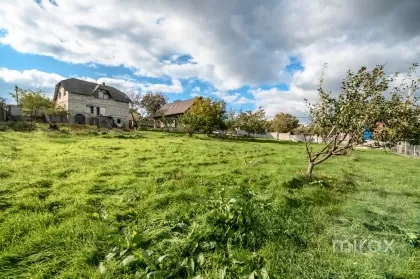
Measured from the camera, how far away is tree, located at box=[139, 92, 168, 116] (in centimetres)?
5669

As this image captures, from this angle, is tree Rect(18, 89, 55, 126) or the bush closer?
the bush

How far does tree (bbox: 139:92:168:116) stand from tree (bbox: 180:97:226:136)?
26.5 metres

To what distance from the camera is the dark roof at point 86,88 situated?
1391 inches

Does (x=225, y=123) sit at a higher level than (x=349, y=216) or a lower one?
higher

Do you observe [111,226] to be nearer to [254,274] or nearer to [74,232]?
[74,232]

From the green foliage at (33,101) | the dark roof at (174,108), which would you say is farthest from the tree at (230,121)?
the green foliage at (33,101)

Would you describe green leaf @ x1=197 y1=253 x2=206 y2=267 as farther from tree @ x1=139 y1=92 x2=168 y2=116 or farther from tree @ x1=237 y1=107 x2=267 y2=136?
tree @ x1=139 y1=92 x2=168 y2=116

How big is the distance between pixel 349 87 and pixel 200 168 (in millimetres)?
6066

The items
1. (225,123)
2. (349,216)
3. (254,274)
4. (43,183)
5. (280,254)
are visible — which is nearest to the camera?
(254,274)

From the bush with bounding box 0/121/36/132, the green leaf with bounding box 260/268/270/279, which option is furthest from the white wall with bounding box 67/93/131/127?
the green leaf with bounding box 260/268/270/279

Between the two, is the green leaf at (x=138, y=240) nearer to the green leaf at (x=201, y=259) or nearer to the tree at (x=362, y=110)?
the green leaf at (x=201, y=259)

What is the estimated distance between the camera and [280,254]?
343cm

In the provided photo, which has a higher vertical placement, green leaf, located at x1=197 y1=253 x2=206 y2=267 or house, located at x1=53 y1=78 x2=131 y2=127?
house, located at x1=53 y1=78 x2=131 y2=127

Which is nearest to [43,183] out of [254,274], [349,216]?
[254,274]
